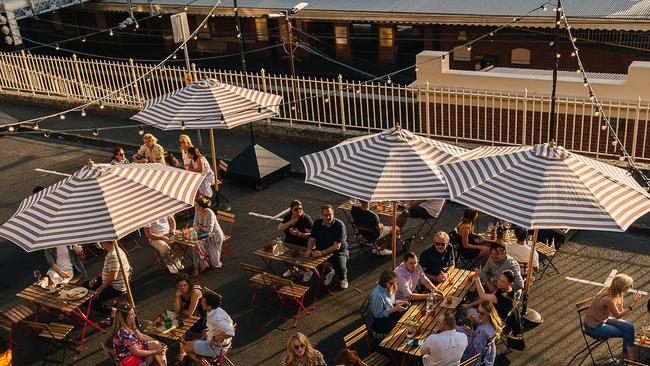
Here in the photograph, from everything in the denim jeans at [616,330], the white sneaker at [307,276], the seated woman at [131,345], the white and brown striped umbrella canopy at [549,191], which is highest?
the white and brown striped umbrella canopy at [549,191]

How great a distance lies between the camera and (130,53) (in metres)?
33.9

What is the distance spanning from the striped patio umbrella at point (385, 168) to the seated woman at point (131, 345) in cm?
308

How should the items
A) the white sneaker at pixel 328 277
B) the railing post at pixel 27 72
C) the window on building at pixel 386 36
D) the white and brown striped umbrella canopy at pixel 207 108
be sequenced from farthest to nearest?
the window on building at pixel 386 36, the railing post at pixel 27 72, the white and brown striped umbrella canopy at pixel 207 108, the white sneaker at pixel 328 277

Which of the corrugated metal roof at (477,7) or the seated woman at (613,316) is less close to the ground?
the corrugated metal roof at (477,7)

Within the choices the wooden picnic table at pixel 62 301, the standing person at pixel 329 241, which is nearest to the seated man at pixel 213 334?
the wooden picnic table at pixel 62 301

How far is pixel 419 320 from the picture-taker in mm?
8867

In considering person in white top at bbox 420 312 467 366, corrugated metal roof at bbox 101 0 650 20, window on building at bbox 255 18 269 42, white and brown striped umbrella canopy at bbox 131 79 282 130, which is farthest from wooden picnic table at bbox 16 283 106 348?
window on building at bbox 255 18 269 42

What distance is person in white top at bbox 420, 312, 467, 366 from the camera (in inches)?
304

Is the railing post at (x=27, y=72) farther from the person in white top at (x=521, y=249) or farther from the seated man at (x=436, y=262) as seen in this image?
the person in white top at (x=521, y=249)

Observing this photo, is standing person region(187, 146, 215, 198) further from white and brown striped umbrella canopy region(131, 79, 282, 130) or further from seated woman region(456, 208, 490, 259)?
seated woman region(456, 208, 490, 259)

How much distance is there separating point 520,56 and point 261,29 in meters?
11.0

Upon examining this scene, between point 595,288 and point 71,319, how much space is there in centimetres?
751

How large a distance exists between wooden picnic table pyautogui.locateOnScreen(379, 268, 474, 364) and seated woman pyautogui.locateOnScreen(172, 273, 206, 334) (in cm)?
242

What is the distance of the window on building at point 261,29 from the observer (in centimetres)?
2989
